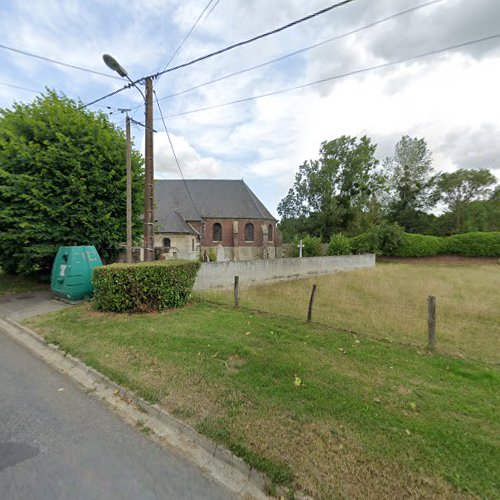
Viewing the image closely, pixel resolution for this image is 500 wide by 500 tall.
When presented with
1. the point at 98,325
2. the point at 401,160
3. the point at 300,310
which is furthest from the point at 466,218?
the point at 98,325

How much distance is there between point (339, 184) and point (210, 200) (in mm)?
16643

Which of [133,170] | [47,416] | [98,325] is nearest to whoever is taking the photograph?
[47,416]

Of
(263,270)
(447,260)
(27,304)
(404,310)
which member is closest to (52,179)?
(27,304)

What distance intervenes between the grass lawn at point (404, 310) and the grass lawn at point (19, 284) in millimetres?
6937

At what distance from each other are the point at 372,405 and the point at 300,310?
15.2 feet

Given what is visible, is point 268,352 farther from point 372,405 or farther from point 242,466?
point 242,466

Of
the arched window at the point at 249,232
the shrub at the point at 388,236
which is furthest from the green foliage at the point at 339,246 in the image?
the arched window at the point at 249,232

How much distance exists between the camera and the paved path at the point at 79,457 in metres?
2.02

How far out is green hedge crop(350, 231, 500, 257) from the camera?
89.6 ft

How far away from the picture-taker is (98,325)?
5.70 m

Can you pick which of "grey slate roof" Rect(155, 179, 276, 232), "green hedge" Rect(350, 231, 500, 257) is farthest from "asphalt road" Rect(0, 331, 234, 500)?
"green hedge" Rect(350, 231, 500, 257)

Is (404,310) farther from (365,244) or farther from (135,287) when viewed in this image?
(365,244)

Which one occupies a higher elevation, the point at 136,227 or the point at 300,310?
the point at 136,227

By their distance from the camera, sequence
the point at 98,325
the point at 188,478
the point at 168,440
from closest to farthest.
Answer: the point at 188,478
the point at 168,440
the point at 98,325
